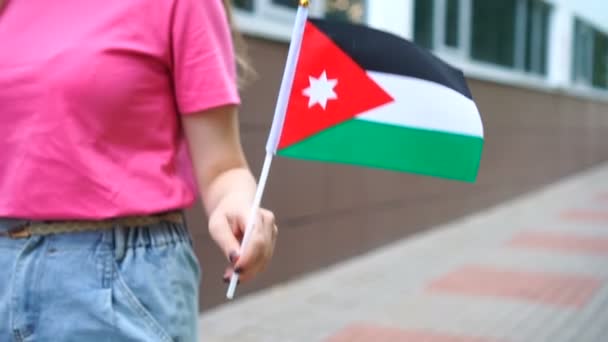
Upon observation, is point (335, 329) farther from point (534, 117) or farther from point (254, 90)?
point (534, 117)

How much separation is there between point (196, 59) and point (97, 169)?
0.26 m

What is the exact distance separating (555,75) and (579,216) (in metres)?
4.70

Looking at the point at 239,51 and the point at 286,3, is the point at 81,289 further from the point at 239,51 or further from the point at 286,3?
the point at 286,3

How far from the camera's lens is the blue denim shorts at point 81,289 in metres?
1.53

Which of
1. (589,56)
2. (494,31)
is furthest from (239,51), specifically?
(589,56)

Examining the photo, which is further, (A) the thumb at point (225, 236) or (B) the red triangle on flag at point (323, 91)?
(B) the red triangle on flag at point (323, 91)

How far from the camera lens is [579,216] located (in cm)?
1145

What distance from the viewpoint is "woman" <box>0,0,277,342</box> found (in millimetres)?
1526

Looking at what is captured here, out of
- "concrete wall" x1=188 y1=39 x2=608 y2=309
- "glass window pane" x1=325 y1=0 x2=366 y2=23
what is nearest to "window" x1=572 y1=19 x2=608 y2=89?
"concrete wall" x1=188 y1=39 x2=608 y2=309

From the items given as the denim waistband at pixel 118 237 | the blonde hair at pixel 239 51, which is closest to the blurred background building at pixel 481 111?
the blonde hair at pixel 239 51

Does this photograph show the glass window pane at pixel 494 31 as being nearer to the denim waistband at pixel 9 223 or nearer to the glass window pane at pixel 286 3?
the glass window pane at pixel 286 3

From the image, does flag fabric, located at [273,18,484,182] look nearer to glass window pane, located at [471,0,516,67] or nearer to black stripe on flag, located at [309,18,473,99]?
black stripe on flag, located at [309,18,473,99]

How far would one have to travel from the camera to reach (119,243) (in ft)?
5.08

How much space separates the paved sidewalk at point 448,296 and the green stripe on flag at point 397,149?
11.5 feet
